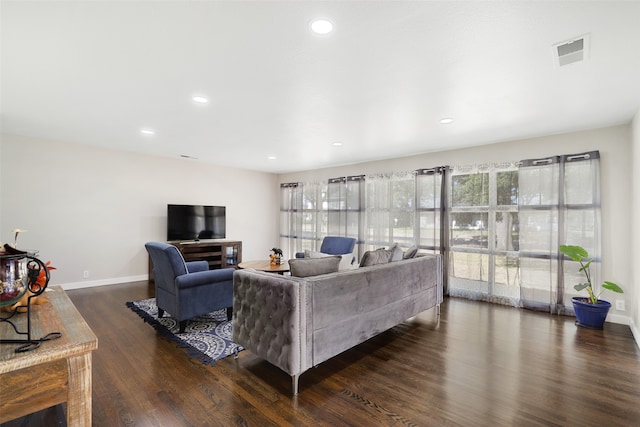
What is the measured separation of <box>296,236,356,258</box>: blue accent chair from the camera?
5812 mm

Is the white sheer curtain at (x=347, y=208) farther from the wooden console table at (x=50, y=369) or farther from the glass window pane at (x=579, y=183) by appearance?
the wooden console table at (x=50, y=369)

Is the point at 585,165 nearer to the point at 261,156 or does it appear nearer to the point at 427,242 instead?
the point at 427,242

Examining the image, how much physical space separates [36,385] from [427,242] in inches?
199

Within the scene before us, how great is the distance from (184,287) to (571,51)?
3893 millimetres

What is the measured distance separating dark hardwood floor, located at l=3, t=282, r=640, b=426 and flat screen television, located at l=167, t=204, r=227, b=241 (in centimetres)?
275

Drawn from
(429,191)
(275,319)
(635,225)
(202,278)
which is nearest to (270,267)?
(202,278)

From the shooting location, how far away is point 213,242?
21.0ft

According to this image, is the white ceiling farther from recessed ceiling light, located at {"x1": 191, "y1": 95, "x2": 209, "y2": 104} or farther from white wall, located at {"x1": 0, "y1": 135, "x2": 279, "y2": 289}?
white wall, located at {"x1": 0, "y1": 135, "x2": 279, "y2": 289}

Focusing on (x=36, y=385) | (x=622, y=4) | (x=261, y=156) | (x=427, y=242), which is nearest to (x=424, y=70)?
(x=622, y=4)

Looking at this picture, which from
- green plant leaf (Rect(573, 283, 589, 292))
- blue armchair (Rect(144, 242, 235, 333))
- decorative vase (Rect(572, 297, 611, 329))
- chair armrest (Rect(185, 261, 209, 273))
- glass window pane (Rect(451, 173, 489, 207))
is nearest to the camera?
blue armchair (Rect(144, 242, 235, 333))

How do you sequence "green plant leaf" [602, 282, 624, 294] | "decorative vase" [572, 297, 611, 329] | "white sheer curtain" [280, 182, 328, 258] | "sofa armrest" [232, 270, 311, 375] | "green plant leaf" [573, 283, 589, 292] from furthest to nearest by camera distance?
1. "white sheer curtain" [280, 182, 328, 258]
2. "green plant leaf" [573, 283, 589, 292]
3. "decorative vase" [572, 297, 611, 329]
4. "green plant leaf" [602, 282, 624, 294]
5. "sofa armrest" [232, 270, 311, 375]

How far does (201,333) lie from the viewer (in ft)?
11.0

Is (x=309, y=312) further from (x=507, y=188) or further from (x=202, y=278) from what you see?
(x=507, y=188)

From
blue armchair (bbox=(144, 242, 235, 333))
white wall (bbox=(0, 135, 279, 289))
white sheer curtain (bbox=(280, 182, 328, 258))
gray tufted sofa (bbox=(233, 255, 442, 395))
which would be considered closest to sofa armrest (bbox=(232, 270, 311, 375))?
gray tufted sofa (bbox=(233, 255, 442, 395))
